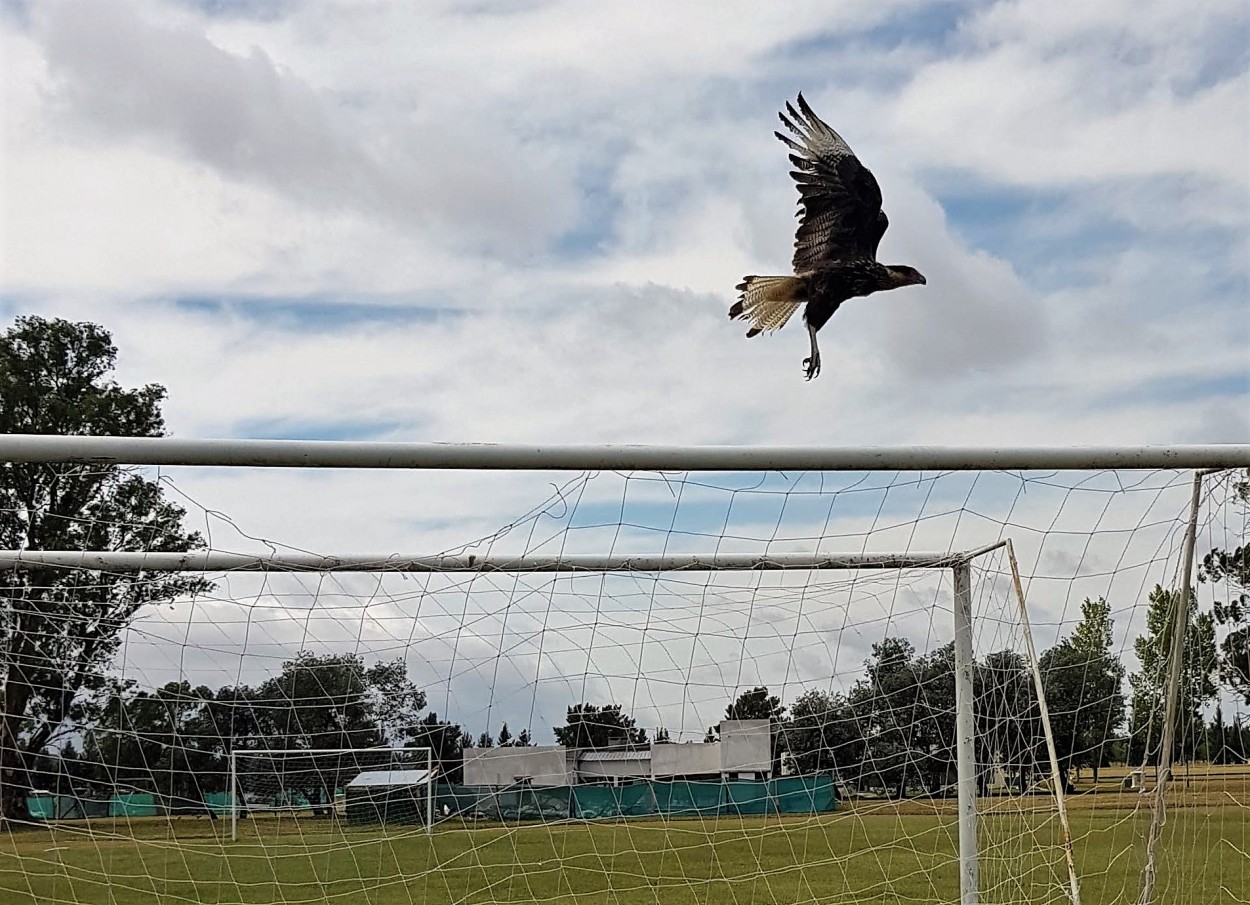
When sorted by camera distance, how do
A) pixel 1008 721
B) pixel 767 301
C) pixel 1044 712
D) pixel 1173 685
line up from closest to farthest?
pixel 1173 685, pixel 1044 712, pixel 767 301, pixel 1008 721

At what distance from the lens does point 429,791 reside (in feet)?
22.2

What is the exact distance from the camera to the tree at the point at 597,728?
6039mm

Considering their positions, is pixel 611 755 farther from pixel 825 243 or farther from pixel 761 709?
pixel 825 243

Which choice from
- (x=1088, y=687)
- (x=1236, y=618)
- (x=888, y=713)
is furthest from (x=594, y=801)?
(x=1236, y=618)

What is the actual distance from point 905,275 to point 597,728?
102 inches

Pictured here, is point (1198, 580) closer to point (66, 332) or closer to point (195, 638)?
point (195, 638)

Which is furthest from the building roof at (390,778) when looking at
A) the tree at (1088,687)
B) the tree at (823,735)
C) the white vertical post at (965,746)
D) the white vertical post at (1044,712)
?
the tree at (1088,687)

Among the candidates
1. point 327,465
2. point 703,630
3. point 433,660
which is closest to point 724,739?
point 703,630

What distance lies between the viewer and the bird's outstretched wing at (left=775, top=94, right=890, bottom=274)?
19.1 ft

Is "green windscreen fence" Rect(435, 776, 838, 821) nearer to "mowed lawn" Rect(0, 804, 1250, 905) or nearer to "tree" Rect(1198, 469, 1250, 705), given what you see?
"mowed lawn" Rect(0, 804, 1250, 905)

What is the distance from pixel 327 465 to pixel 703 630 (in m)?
2.27

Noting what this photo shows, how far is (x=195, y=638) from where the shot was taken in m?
5.60

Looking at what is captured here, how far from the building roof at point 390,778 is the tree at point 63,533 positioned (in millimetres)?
1383

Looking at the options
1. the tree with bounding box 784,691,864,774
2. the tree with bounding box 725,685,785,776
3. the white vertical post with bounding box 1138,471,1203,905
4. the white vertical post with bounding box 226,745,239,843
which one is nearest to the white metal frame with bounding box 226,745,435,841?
the white vertical post with bounding box 226,745,239,843
